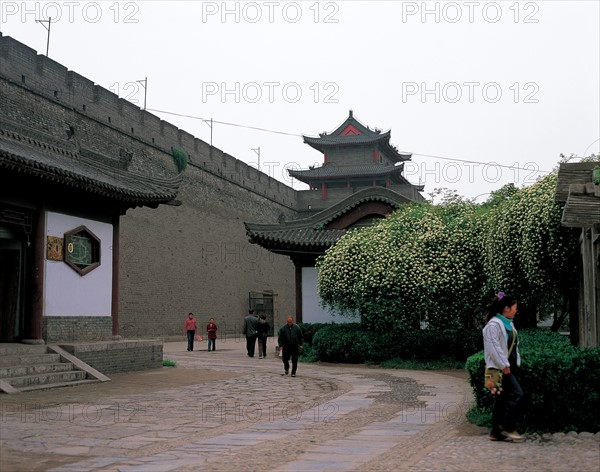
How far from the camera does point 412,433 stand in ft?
23.6

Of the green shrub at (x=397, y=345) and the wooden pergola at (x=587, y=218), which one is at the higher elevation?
the wooden pergola at (x=587, y=218)

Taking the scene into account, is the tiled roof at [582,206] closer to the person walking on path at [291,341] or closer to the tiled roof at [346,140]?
the person walking on path at [291,341]

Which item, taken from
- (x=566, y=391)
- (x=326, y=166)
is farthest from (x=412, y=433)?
(x=326, y=166)

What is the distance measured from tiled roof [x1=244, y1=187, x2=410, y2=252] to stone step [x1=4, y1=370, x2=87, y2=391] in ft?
30.3

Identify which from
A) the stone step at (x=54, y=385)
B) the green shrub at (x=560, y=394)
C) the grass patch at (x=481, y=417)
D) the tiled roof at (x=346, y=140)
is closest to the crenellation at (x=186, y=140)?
the tiled roof at (x=346, y=140)

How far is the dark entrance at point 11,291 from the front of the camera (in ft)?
44.4

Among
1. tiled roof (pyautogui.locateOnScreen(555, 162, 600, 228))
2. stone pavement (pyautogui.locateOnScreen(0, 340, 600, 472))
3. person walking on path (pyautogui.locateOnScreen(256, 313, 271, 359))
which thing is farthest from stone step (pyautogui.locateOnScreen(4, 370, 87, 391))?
tiled roof (pyautogui.locateOnScreen(555, 162, 600, 228))

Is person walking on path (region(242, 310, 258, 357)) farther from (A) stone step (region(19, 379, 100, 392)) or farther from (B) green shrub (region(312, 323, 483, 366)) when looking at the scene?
(A) stone step (region(19, 379, 100, 392))

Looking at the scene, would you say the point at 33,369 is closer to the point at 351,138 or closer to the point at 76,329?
the point at 76,329

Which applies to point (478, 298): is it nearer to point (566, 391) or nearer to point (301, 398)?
point (301, 398)

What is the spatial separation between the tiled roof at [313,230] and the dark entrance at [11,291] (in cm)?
833

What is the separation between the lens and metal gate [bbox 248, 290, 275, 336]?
4000 cm

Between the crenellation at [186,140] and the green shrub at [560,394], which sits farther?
the crenellation at [186,140]

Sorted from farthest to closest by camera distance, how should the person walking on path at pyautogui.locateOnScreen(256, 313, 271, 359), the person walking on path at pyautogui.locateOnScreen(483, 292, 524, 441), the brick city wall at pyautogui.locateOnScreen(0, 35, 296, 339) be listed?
the brick city wall at pyautogui.locateOnScreen(0, 35, 296, 339) → the person walking on path at pyautogui.locateOnScreen(256, 313, 271, 359) → the person walking on path at pyautogui.locateOnScreen(483, 292, 524, 441)
